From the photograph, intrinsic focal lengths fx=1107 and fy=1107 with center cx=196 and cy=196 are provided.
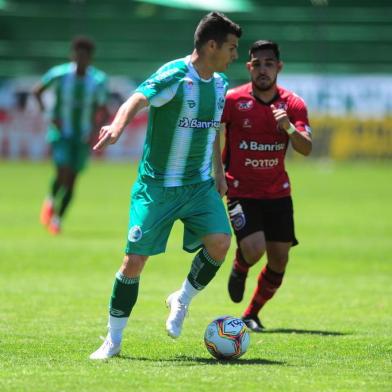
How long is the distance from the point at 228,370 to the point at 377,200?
16345 millimetres

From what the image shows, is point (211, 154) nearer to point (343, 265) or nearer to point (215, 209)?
point (215, 209)

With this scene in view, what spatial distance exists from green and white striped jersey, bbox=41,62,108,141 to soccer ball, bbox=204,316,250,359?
33.5ft

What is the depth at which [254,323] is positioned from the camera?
930cm

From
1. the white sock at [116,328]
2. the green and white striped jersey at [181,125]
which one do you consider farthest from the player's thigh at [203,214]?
the white sock at [116,328]

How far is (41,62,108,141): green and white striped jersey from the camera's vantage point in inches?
688

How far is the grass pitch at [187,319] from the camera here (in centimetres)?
673

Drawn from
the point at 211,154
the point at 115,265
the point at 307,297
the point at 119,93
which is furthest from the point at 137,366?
the point at 119,93

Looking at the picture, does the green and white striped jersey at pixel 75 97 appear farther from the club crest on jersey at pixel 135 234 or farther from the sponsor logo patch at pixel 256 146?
the club crest on jersey at pixel 135 234

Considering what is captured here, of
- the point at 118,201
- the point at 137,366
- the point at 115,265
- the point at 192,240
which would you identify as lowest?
the point at 118,201

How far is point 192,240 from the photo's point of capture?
7.91 metres

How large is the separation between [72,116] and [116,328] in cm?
1034

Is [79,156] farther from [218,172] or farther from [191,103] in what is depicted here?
[191,103]

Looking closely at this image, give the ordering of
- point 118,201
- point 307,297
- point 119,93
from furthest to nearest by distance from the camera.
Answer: point 119,93 → point 118,201 → point 307,297

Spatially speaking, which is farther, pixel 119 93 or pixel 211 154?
pixel 119 93
